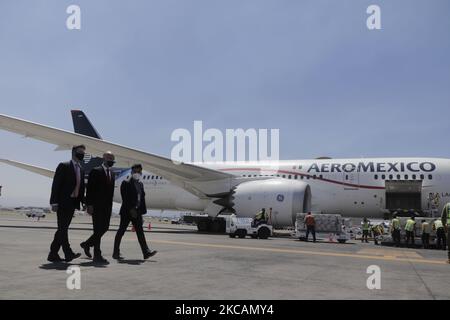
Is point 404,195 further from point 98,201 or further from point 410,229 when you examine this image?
point 98,201

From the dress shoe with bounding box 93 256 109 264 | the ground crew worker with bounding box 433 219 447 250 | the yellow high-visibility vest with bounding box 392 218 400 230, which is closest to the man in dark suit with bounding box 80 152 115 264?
the dress shoe with bounding box 93 256 109 264

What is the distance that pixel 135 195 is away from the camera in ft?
22.3

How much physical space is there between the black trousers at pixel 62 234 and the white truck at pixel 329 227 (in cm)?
1185

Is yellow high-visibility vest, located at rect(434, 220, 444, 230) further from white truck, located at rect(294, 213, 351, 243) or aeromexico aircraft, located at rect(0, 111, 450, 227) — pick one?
aeromexico aircraft, located at rect(0, 111, 450, 227)

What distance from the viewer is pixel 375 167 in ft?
65.0

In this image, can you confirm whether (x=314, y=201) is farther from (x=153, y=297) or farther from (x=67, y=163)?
(x=153, y=297)

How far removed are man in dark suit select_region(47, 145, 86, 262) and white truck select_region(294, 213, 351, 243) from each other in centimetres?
1176

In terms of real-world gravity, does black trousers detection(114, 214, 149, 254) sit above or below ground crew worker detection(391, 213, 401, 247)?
above

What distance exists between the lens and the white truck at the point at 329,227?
16.4 meters

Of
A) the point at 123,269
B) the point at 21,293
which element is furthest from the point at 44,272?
the point at 21,293

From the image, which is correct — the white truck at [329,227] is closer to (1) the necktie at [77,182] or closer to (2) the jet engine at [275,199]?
(2) the jet engine at [275,199]

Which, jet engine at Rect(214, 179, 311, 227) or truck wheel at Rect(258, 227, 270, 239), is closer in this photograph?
truck wheel at Rect(258, 227, 270, 239)

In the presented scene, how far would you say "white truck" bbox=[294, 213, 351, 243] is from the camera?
16.4m

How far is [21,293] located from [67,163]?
2.88m
